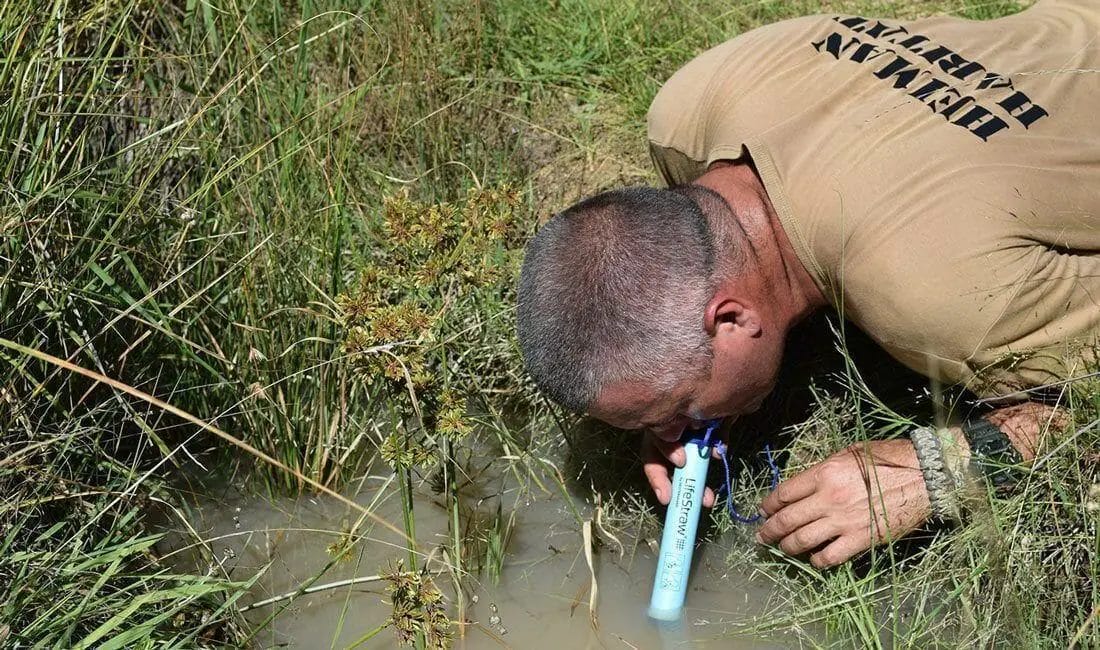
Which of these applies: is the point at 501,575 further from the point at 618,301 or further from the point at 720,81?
the point at 720,81

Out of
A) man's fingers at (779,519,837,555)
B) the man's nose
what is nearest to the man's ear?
the man's nose

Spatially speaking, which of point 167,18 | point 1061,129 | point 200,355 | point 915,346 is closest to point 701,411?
point 915,346

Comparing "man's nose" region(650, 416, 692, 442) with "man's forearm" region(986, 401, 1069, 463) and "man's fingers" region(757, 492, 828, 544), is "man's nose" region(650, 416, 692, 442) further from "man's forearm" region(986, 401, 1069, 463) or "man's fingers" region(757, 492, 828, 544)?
"man's forearm" region(986, 401, 1069, 463)

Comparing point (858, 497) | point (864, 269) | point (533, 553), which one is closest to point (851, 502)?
point (858, 497)

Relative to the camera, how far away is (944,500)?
103 inches

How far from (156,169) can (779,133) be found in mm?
1458

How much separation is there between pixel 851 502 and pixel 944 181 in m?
0.75

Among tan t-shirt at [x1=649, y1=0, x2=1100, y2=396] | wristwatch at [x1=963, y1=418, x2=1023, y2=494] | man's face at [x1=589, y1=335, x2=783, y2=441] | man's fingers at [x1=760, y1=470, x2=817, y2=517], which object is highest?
tan t-shirt at [x1=649, y1=0, x2=1100, y2=396]

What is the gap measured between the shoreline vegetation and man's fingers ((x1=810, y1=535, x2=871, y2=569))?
0.20ft

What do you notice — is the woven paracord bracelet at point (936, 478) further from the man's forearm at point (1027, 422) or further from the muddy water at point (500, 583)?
the muddy water at point (500, 583)

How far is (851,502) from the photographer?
274cm

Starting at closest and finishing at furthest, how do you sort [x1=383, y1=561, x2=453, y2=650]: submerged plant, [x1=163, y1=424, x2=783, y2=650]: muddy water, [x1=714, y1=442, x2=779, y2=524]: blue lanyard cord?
[x1=383, y1=561, x2=453, y2=650]: submerged plant, [x1=163, y1=424, x2=783, y2=650]: muddy water, [x1=714, y1=442, x2=779, y2=524]: blue lanyard cord

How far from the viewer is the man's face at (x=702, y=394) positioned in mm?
2635

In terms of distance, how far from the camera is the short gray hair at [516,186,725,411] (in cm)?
258
